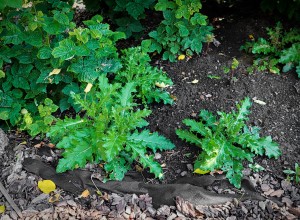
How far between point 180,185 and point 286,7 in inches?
97.3

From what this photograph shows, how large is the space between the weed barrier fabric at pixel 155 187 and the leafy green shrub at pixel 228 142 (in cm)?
11

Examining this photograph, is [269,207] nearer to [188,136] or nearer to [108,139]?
[188,136]

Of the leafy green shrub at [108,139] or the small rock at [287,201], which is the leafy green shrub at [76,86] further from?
the small rock at [287,201]

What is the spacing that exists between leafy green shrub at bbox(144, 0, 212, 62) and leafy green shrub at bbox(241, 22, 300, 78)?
0.52 m

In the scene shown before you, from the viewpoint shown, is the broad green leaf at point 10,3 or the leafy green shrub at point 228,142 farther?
the leafy green shrub at point 228,142

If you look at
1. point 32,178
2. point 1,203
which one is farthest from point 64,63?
point 1,203

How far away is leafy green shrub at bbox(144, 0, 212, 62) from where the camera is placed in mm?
3914

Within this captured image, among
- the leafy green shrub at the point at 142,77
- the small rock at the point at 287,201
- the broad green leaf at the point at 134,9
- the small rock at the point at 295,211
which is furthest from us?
the broad green leaf at the point at 134,9

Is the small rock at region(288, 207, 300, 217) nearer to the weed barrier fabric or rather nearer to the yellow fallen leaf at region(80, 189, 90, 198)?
the weed barrier fabric

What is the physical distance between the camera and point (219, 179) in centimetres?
329

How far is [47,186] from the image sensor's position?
327cm

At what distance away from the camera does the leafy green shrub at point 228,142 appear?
3199 millimetres

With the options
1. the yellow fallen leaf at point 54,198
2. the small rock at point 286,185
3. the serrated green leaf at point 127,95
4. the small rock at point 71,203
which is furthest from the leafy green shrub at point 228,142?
the yellow fallen leaf at point 54,198

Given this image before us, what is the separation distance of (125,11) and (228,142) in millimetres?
2030
